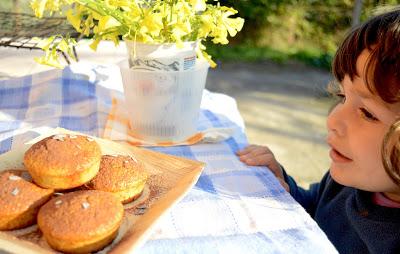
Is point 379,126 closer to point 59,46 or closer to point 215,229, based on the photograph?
point 215,229

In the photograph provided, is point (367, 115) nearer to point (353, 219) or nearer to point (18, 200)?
point (353, 219)

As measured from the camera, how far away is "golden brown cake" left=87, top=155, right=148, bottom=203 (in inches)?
29.5

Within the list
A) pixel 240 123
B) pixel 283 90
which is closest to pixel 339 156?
pixel 240 123

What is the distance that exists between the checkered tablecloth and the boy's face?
14 centimetres

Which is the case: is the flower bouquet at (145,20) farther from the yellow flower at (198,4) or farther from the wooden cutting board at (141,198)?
the wooden cutting board at (141,198)

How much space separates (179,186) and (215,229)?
0.32ft

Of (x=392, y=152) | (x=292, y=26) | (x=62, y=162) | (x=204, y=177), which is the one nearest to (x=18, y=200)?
(x=62, y=162)

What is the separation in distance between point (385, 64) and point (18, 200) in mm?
670

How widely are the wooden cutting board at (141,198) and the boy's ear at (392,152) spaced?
1.11ft

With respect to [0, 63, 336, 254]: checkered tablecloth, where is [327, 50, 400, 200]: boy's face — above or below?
above

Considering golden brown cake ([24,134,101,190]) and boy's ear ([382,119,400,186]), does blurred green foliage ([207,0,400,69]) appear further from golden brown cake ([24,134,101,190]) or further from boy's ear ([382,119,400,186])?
golden brown cake ([24,134,101,190])

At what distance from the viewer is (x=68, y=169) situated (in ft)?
2.39

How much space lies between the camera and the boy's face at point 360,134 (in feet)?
2.83

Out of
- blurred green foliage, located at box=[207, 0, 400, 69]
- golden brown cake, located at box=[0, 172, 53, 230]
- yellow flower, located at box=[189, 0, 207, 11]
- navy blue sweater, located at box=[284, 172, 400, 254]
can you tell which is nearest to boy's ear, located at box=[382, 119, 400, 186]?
Answer: navy blue sweater, located at box=[284, 172, 400, 254]
